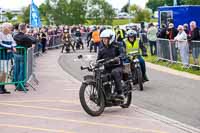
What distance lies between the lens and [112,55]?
441 inches

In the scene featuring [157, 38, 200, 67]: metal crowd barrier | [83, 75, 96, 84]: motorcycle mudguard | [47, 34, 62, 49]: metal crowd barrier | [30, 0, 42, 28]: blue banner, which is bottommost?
[83, 75, 96, 84]: motorcycle mudguard

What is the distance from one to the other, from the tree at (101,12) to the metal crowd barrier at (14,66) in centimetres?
6231

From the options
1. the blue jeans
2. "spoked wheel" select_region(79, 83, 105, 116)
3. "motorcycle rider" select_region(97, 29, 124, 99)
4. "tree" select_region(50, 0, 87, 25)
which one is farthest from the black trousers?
"tree" select_region(50, 0, 87, 25)

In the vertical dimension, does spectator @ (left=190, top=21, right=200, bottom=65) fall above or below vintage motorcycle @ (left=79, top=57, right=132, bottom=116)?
above

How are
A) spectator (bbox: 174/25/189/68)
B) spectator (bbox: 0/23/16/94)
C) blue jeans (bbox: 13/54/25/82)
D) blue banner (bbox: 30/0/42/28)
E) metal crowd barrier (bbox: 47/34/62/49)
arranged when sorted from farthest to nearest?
metal crowd barrier (bbox: 47/34/62/49) → blue banner (bbox: 30/0/42/28) → spectator (bbox: 174/25/189/68) → blue jeans (bbox: 13/54/25/82) → spectator (bbox: 0/23/16/94)

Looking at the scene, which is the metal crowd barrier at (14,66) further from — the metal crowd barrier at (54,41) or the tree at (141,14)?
the tree at (141,14)

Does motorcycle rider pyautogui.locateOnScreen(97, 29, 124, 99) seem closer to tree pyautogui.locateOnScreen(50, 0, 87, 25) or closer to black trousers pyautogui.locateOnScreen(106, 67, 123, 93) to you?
black trousers pyautogui.locateOnScreen(106, 67, 123, 93)

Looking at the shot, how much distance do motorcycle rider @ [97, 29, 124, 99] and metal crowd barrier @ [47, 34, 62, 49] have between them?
30.5 meters

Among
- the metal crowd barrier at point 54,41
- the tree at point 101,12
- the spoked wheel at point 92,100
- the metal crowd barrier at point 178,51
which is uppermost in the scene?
the tree at point 101,12

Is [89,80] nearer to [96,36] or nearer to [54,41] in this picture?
[96,36]

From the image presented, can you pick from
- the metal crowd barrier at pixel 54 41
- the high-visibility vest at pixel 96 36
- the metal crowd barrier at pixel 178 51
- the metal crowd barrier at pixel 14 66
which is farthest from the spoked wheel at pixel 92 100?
the metal crowd barrier at pixel 54 41

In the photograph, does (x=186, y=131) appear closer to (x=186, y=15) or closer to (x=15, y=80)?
(x=15, y=80)

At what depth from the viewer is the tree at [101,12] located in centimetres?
7675

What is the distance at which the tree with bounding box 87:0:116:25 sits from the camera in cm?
7675
